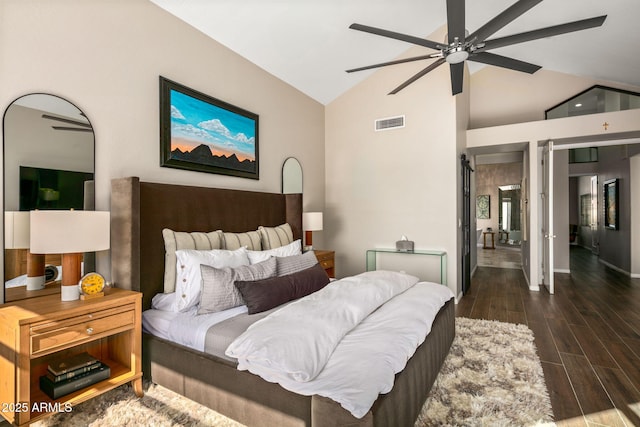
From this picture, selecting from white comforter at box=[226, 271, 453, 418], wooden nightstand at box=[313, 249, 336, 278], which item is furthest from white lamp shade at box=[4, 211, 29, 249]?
wooden nightstand at box=[313, 249, 336, 278]

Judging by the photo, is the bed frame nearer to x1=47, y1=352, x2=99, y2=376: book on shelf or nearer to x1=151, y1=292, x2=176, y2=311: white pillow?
x1=151, y1=292, x2=176, y2=311: white pillow

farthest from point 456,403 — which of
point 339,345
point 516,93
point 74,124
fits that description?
point 516,93

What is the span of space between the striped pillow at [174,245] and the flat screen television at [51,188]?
0.65 meters

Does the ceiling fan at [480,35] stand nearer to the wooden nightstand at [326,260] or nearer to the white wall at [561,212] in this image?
the wooden nightstand at [326,260]

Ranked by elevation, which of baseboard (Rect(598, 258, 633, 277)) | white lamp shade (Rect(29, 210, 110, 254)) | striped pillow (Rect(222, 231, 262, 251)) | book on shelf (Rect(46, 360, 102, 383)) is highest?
white lamp shade (Rect(29, 210, 110, 254))

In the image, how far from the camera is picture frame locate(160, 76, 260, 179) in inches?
118

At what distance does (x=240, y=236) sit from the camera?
3.30 metres

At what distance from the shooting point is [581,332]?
3.39 metres

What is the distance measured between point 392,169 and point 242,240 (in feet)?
9.09

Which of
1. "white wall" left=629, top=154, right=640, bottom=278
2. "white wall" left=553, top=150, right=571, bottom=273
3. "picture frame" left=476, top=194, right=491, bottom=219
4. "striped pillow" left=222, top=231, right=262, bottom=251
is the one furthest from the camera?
"picture frame" left=476, top=194, right=491, bottom=219

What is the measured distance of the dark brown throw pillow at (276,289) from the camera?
7.61ft

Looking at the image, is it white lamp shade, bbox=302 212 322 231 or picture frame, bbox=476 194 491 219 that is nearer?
white lamp shade, bbox=302 212 322 231

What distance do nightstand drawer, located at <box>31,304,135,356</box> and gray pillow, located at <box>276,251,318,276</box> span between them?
1.13m

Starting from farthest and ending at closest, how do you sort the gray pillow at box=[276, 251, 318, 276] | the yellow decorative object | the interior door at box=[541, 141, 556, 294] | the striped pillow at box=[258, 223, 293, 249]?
1. the interior door at box=[541, 141, 556, 294]
2. the striped pillow at box=[258, 223, 293, 249]
3. the gray pillow at box=[276, 251, 318, 276]
4. the yellow decorative object
